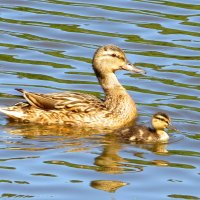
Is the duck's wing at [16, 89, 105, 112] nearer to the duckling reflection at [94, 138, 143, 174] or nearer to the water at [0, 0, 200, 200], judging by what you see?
the water at [0, 0, 200, 200]

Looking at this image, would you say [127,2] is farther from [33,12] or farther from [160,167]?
[160,167]

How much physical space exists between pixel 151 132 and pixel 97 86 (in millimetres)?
2158

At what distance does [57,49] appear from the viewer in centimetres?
1638

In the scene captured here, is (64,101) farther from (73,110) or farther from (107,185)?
(107,185)

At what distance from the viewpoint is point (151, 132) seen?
1330 centimetres

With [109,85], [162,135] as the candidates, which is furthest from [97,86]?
[162,135]

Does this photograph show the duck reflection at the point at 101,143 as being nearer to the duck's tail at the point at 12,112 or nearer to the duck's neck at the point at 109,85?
the duck's tail at the point at 12,112

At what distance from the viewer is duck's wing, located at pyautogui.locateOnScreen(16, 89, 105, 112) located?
14.0 metres

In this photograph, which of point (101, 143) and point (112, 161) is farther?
point (101, 143)

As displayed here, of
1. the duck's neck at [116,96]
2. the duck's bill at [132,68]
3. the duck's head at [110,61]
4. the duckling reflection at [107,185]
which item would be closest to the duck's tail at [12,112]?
the duck's neck at [116,96]

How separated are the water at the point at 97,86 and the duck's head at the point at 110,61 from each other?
0.43m

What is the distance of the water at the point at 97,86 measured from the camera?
11406 mm

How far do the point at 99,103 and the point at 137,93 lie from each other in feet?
2.71

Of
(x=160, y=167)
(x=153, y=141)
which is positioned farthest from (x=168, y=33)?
(x=160, y=167)
